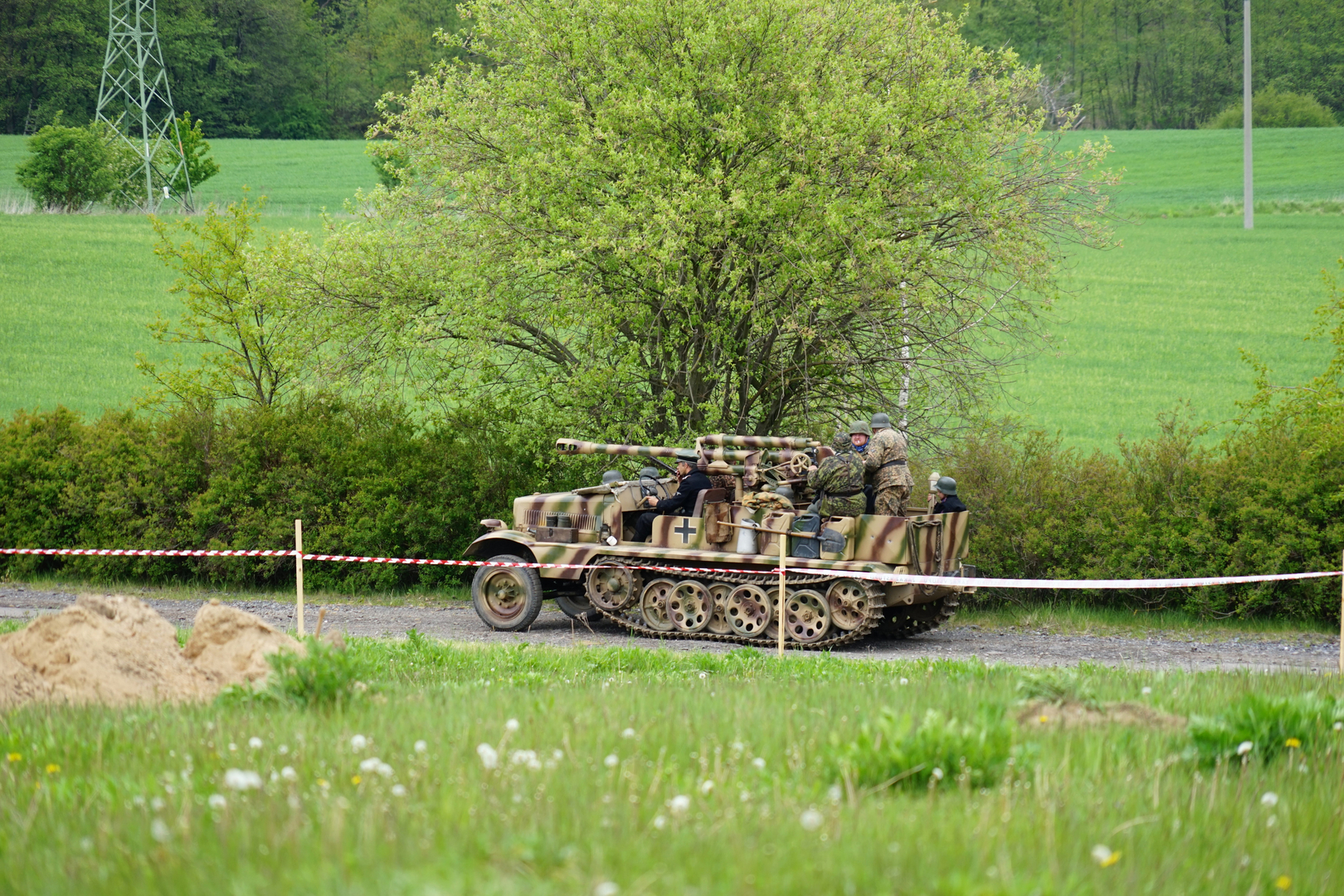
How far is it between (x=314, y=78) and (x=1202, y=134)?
4716cm

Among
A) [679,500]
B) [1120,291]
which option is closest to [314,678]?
[679,500]

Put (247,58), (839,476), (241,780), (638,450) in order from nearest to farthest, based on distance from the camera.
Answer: (241,780) < (839,476) < (638,450) < (247,58)

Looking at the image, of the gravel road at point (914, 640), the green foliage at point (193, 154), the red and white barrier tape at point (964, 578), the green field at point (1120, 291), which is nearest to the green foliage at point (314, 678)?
the gravel road at point (914, 640)

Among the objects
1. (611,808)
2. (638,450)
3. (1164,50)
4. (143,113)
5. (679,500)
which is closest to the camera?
(611,808)

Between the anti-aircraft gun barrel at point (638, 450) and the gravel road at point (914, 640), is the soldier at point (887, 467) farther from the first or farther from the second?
the anti-aircraft gun barrel at point (638, 450)

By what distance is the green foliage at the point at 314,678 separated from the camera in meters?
6.41

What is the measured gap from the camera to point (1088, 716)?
6.14 m

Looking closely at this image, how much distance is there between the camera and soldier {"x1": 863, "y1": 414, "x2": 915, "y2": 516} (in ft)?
48.9

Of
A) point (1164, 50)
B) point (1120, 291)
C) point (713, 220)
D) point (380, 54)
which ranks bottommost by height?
point (713, 220)

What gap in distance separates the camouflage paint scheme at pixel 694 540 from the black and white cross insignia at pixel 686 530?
10 millimetres

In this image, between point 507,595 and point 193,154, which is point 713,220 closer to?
point 507,595

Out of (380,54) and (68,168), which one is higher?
(380,54)

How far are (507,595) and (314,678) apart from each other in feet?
32.2

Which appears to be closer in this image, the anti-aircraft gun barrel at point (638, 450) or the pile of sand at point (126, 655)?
the pile of sand at point (126, 655)
